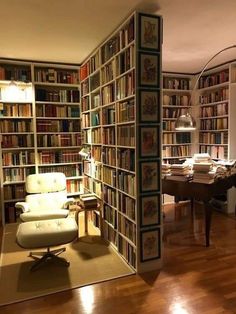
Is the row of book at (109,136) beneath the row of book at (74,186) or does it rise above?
above

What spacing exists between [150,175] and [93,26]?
1702 mm

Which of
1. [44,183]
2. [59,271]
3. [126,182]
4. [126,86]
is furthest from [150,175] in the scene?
[44,183]

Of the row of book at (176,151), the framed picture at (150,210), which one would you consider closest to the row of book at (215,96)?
the row of book at (176,151)

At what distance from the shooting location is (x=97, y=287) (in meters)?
2.45

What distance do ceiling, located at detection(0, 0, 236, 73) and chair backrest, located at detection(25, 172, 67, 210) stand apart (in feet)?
5.82

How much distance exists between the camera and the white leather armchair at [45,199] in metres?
3.29

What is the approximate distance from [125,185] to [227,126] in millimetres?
2562

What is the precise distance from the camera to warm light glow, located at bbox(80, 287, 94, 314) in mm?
2127

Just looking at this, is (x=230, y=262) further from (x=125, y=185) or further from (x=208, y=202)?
(x=125, y=185)

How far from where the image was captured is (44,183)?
386 centimetres

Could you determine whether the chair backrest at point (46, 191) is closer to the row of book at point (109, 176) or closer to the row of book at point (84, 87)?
the row of book at point (109, 176)

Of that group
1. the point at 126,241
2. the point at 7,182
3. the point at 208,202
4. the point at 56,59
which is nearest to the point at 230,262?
the point at 208,202

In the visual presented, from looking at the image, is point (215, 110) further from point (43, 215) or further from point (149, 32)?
point (43, 215)

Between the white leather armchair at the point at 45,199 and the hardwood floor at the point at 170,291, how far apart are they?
3.72ft
